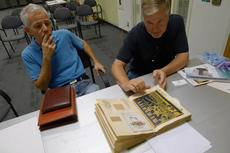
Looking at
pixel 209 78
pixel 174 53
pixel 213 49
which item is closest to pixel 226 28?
pixel 213 49

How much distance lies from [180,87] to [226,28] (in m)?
1.65

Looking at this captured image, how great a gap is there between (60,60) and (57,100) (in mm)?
683

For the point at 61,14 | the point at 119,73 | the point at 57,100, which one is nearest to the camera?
the point at 57,100

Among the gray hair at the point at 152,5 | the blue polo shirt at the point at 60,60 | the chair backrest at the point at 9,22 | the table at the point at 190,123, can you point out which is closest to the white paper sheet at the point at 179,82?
the table at the point at 190,123

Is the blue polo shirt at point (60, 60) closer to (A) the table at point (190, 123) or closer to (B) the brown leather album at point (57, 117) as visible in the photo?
(A) the table at point (190, 123)

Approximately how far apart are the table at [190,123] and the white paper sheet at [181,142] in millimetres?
31

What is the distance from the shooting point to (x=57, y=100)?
818 millimetres

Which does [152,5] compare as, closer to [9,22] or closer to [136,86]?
[136,86]

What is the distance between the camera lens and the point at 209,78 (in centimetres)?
103

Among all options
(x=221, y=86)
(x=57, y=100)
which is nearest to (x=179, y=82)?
(x=221, y=86)

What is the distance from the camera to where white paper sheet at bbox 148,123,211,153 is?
0.62 meters

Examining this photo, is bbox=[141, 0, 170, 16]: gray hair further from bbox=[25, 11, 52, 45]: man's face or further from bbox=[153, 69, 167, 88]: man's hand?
bbox=[25, 11, 52, 45]: man's face

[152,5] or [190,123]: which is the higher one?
[152,5]

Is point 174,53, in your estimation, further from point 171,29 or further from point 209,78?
point 209,78
